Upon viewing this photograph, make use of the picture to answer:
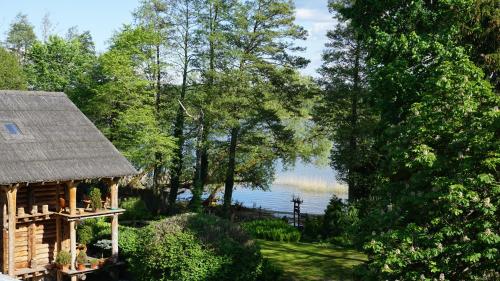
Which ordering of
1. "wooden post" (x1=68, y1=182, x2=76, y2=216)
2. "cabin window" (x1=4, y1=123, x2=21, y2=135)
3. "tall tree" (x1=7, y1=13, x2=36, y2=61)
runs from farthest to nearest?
"tall tree" (x1=7, y1=13, x2=36, y2=61)
"wooden post" (x1=68, y1=182, x2=76, y2=216)
"cabin window" (x1=4, y1=123, x2=21, y2=135)

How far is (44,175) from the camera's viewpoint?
68.0ft

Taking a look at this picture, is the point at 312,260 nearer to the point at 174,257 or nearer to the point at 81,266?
the point at 174,257

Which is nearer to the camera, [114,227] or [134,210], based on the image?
[114,227]

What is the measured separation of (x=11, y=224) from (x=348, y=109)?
19768 millimetres

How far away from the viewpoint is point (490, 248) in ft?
39.1

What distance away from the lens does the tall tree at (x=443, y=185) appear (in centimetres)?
1238

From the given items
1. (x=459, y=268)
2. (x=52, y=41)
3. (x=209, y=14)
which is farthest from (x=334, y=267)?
(x=52, y=41)

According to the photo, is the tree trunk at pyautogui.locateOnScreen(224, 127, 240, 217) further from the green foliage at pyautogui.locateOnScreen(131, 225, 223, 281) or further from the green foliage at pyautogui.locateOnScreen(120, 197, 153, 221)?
the green foliage at pyautogui.locateOnScreen(131, 225, 223, 281)

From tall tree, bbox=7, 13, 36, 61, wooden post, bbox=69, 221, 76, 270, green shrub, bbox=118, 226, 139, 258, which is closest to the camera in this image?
wooden post, bbox=69, 221, 76, 270

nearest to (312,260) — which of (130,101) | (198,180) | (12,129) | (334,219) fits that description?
(334,219)

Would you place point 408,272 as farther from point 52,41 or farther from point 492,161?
point 52,41

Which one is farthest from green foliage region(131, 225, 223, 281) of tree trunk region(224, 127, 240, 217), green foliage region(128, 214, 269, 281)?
tree trunk region(224, 127, 240, 217)

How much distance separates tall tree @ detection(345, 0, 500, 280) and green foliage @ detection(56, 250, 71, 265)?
43.3ft

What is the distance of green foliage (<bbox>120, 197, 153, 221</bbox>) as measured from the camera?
113 ft
